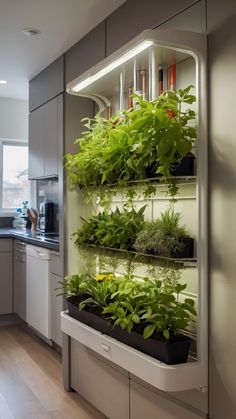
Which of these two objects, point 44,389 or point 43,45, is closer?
point 44,389

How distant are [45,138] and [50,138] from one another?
0.14 metres

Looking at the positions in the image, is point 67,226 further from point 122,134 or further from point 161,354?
point 161,354

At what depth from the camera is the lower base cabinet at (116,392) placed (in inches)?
84.6

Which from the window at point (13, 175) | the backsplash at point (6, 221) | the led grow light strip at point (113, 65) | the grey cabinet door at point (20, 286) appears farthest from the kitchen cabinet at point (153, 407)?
the window at point (13, 175)

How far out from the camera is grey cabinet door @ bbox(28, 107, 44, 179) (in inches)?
167

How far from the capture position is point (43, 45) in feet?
11.3

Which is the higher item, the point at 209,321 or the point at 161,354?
the point at 209,321

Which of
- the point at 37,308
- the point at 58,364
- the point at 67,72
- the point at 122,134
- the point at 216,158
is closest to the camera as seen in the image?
the point at 216,158

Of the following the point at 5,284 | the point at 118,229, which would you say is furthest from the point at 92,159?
the point at 5,284

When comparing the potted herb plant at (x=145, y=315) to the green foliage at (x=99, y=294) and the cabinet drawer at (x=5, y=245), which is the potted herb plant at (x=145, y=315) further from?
the cabinet drawer at (x=5, y=245)

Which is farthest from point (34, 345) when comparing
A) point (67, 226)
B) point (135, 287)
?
point (135, 287)

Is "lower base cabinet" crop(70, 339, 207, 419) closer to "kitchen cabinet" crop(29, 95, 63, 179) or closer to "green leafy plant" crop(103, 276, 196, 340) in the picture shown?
"green leafy plant" crop(103, 276, 196, 340)

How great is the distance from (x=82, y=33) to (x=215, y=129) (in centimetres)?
160

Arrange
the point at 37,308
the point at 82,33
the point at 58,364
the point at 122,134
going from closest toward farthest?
the point at 122,134 < the point at 82,33 < the point at 58,364 < the point at 37,308
